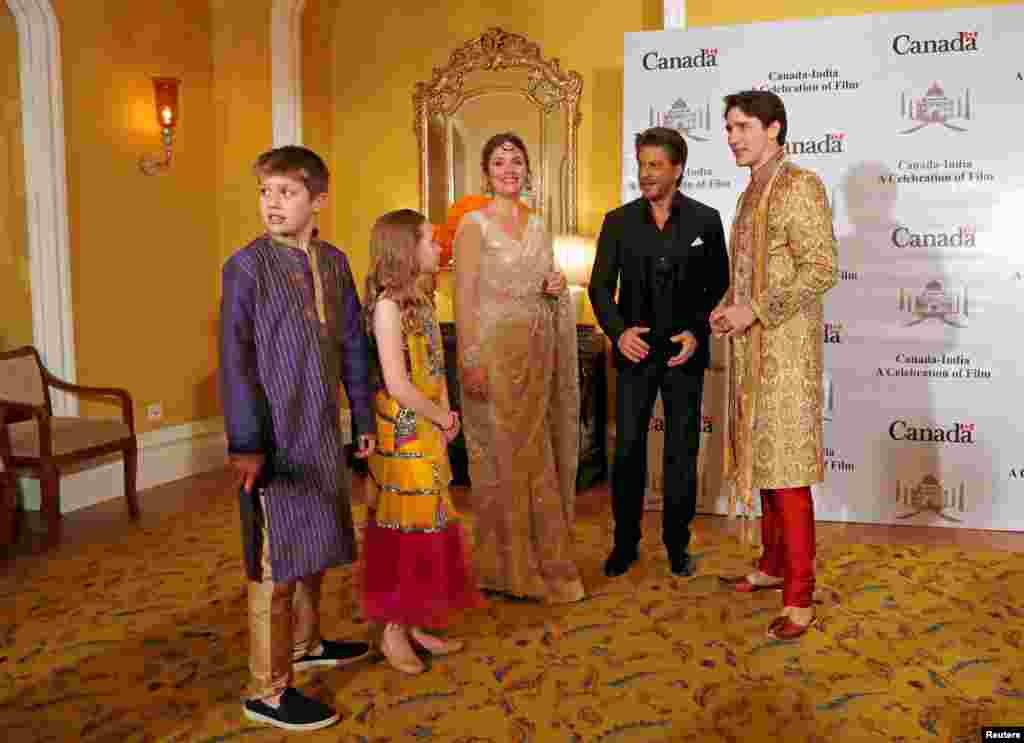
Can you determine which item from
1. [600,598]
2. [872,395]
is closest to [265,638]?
[600,598]

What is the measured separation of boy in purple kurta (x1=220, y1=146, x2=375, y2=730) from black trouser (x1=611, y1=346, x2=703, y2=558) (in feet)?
4.58

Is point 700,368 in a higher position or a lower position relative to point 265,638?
higher

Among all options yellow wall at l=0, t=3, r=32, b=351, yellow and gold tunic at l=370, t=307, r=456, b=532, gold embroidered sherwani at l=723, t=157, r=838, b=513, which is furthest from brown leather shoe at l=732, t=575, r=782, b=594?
yellow wall at l=0, t=3, r=32, b=351

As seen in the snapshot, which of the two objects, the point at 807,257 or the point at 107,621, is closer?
the point at 807,257

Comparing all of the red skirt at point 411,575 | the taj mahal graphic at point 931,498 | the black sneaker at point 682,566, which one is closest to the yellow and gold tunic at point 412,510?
the red skirt at point 411,575

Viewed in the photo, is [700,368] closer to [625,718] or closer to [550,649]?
[550,649]

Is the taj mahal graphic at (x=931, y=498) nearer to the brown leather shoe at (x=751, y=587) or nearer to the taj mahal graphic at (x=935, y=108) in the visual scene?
the brown leather shoe at (x=751, y=587)

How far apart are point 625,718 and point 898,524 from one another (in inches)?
101

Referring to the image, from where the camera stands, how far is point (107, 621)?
3242 millimetres

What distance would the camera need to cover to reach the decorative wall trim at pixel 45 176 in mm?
4664

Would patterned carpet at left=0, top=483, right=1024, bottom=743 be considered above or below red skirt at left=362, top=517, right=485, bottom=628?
below

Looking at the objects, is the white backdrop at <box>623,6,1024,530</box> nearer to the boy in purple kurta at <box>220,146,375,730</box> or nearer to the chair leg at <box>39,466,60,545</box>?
the boy in purple kurta at <box>220,146,375,730</box>

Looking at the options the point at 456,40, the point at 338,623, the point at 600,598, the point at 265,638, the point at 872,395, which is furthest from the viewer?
the point at 456,40

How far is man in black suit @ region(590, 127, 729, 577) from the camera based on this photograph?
139 inches
